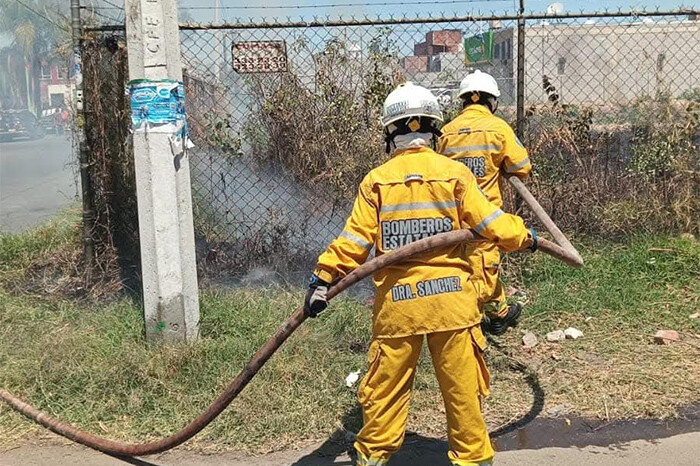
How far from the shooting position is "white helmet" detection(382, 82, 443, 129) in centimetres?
286

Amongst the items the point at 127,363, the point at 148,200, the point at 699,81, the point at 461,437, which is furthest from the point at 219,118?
the point at 699,81

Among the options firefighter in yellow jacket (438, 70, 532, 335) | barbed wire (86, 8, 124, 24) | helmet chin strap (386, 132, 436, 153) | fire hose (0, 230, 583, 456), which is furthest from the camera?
barbed wire (86, 8, 124, 24)

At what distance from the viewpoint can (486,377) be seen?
2.95 m

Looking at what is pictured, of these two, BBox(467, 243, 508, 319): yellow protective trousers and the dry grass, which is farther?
BBox(467, 243, 508, 319): yellow protective trousers

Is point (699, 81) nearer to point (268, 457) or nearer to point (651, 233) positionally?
point (651, 233)

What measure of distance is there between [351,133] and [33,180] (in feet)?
47.3

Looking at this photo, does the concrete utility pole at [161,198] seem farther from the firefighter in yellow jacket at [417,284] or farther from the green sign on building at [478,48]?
the green sign on building at [478,48]

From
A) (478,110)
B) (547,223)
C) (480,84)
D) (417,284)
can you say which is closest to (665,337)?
(547,223)

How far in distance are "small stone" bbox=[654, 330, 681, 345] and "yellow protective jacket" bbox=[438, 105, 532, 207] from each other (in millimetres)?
1470

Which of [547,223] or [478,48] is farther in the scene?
[478,48]

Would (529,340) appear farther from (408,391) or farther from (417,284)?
(417,284)

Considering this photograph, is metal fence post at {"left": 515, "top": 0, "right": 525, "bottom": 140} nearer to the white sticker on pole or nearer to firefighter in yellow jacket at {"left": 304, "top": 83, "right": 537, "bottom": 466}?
the white sticker on pole

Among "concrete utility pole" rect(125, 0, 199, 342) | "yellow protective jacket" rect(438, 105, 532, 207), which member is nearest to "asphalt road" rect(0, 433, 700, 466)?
"concrete utility pole" rect(125, 0, 199, 342)

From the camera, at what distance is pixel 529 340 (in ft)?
15.5
